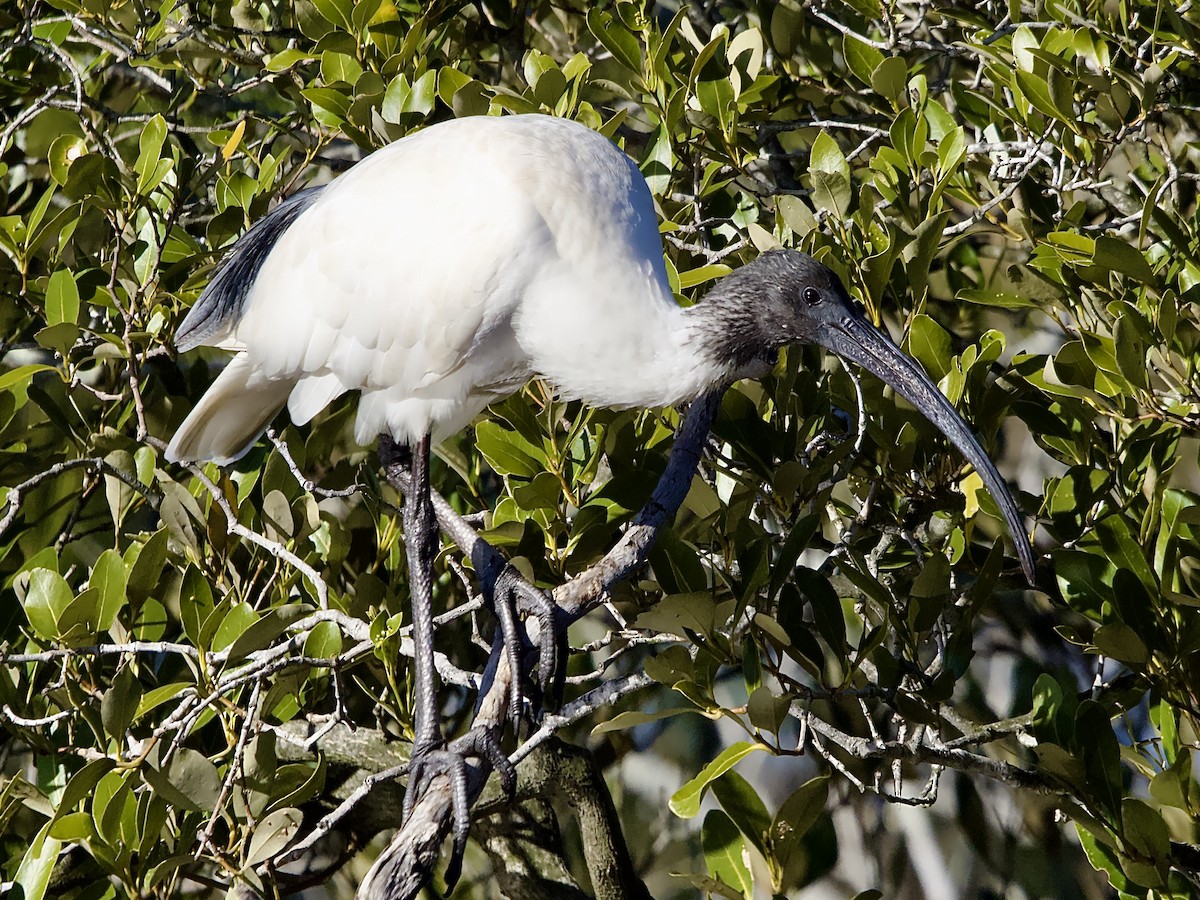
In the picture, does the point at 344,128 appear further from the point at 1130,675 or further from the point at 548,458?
the point at 1130,675

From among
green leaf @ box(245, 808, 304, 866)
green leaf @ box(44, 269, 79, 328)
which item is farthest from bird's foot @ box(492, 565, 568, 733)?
green leaf @ box(44, 269, 79, 328)

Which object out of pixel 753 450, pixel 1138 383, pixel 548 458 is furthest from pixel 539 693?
pixel 1138 383

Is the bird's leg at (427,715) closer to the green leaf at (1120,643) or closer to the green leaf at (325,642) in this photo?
the green leaf at (325,642)

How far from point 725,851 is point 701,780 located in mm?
206

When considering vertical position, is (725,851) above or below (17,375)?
below

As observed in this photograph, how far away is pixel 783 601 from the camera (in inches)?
83.9

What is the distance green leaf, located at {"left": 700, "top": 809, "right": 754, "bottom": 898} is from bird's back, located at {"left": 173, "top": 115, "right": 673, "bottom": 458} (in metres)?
1.00

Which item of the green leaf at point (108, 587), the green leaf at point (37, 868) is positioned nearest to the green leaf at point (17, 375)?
the green leaf at point (108, 587)

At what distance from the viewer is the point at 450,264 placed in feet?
8.52

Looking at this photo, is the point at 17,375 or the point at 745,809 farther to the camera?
the point at 17,375

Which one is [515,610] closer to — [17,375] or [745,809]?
[745,809]

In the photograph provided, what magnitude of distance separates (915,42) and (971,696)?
1896 millimetres

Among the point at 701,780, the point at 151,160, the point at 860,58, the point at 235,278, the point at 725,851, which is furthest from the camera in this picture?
the point at 235,278

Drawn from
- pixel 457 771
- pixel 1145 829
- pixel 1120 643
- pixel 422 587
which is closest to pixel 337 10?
pixel 422 587
